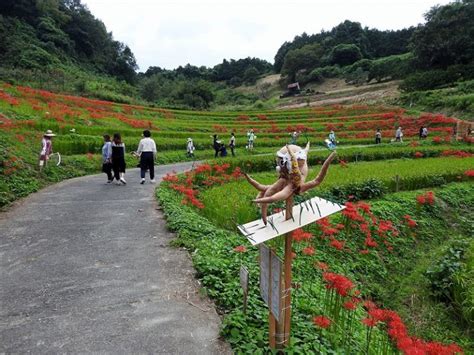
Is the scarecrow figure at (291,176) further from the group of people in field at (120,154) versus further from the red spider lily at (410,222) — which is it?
the group of people in field at (120,154)

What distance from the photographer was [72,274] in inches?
208

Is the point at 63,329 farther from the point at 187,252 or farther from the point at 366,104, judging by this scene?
the point at 366,104

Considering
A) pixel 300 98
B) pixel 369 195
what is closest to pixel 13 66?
pixel 300 98

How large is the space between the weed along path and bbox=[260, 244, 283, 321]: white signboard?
0.78m

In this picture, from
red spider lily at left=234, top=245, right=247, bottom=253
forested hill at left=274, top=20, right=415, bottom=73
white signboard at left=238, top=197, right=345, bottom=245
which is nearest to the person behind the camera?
white signboard at left=238, top=197, right=345, bottom=245

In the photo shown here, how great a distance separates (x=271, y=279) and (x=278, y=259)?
0.86ft

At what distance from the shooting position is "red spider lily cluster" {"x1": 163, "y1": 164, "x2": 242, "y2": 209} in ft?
35.6

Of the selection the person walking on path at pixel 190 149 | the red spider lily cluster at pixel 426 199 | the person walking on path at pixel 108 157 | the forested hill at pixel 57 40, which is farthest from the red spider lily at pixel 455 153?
the forested hill at pixel 57 40

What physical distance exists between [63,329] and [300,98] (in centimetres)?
5943

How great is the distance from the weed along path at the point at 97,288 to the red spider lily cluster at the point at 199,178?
8.21 feet

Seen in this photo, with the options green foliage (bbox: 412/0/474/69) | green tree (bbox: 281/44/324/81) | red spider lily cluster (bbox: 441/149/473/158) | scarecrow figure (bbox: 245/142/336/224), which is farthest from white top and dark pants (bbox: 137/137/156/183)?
green tree (bbox: 281/44/324/81)

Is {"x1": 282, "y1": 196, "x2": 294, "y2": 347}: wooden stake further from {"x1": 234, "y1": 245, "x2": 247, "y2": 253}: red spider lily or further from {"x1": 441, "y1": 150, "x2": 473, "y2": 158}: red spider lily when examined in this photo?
{"x1": 441, "y1": 150, "x2": 473, "y2": 158}: red spider lily

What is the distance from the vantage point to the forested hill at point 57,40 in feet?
154

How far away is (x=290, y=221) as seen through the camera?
3.48 metres
